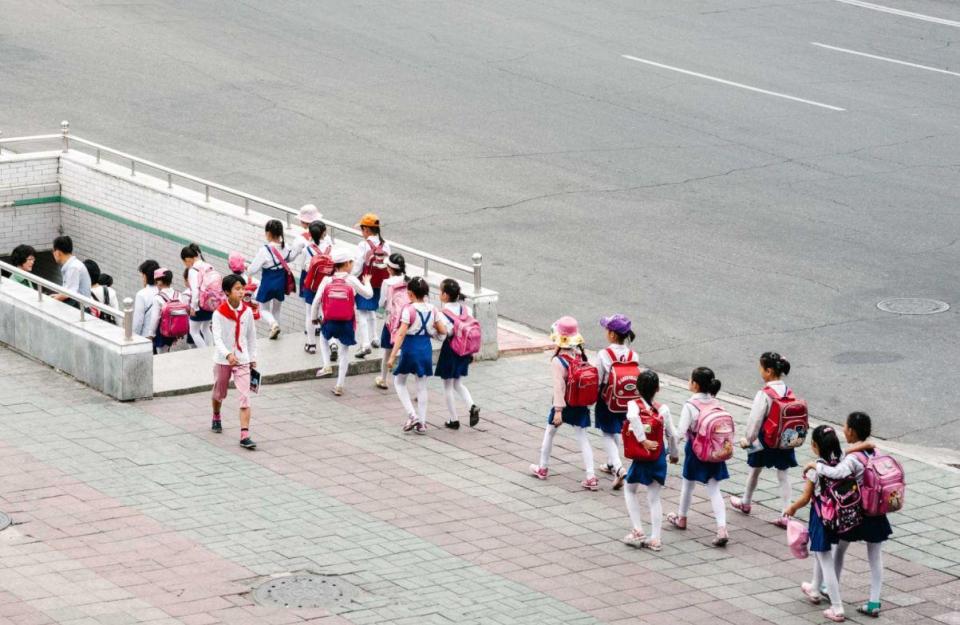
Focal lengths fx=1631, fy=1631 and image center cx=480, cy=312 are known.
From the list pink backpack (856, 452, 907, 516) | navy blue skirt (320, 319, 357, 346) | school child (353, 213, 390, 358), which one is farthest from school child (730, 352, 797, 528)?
school child (353, 213, 390, 358)

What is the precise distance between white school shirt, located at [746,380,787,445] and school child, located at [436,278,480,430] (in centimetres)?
311

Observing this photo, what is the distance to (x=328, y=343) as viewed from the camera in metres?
16.4

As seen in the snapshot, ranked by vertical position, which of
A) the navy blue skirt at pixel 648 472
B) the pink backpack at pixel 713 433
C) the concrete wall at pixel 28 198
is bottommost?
the concrete wall at pixel 28 198

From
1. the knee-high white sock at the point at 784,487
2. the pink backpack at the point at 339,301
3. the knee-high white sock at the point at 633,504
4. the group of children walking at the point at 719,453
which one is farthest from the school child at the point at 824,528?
the pink backpack at the point at 339,301

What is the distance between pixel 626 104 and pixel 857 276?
9524 millimetres

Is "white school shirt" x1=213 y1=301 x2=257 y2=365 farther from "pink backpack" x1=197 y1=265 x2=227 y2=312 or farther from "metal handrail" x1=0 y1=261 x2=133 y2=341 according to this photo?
"pink backpack" x1=197 y1=265 x2=227 y2=312

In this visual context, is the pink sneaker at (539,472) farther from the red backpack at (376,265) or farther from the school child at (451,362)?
the red backpack at (376,265)

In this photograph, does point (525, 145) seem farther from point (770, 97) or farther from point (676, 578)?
point (676, 578)

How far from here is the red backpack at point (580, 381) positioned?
43.7ft

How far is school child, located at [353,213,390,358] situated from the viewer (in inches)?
642

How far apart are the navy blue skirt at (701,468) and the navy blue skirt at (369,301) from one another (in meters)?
5.06

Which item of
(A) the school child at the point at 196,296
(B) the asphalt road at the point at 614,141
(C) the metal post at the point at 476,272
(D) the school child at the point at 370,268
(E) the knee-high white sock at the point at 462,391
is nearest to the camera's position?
(E) the knee-high white sock at the point at 462,391

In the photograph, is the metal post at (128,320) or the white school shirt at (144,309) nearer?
the metal post at (128,320)

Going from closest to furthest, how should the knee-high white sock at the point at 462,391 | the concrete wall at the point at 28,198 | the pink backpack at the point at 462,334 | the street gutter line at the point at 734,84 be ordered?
the pink backpack at the point at 462,334
the knee-high white sock at the point at 462,391
the concrete wall at the point at 28,198
the street gutter line at the point at 734,84
